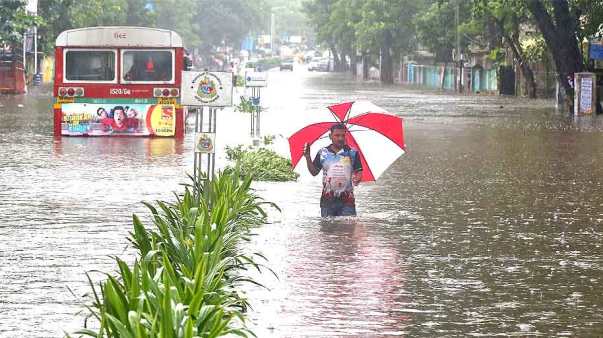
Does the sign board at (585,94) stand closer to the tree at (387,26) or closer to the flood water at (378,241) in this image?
the flood water at (378,241)

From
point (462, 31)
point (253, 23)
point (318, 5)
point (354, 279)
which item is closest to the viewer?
point (354, 279)

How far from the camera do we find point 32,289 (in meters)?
10.6

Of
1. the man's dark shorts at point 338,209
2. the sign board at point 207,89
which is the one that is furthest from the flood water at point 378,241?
the sign board at point 207,89

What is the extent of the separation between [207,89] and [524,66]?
5025 centimetres

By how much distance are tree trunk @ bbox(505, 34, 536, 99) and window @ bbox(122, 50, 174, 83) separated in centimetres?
3564

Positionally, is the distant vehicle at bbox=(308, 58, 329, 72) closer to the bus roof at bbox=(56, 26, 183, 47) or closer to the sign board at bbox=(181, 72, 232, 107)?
the bus roof at bbox=(56, 26, 183, 47)

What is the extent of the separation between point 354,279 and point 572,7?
36.9 meters

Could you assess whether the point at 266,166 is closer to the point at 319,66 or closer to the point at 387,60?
the point at 387,60

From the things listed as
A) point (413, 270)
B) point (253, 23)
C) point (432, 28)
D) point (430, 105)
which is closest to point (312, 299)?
point (413, 270)

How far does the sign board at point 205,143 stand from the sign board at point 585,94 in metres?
31.4

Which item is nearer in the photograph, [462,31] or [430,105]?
[430,105]

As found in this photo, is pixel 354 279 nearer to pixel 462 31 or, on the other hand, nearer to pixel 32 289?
pixel 32 289

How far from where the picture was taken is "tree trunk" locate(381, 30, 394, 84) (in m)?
93.6

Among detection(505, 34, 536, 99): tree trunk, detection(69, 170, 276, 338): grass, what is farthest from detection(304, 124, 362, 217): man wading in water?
detection(505, 34, 536, 99): tree trunk
